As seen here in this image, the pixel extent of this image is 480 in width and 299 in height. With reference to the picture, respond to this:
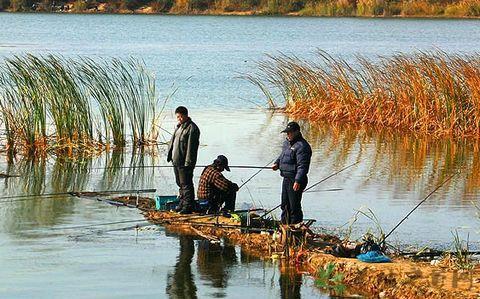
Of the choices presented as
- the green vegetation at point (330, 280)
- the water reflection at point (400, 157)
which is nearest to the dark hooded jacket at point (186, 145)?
the green vegetation at point (330, 280)

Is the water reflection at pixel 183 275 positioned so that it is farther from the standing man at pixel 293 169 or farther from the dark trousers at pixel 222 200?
the standing man at pixel 293 169

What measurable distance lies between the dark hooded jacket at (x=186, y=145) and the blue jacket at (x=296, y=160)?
5.86ft

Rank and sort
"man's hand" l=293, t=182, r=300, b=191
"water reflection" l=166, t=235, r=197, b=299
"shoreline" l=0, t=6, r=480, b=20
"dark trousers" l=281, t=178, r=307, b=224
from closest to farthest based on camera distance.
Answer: "water reflection" l=166, t=235, r=197, b=299
"man's hand" l=293, t=182, r=300, b=191
"dark trousers" l=281, t=178, r=307, b=224
"shoreline" l=0, t=6, r=480, b=20

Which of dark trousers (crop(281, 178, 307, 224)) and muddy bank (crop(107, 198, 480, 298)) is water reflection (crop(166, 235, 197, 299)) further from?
dark trousers (crop(281, 178, 307, 224))

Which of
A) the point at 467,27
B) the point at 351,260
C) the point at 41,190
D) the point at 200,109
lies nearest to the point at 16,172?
the point at 41,190

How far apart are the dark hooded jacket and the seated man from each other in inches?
11.1

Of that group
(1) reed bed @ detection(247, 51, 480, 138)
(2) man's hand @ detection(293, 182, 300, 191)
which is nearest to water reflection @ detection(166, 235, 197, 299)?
(2) man's hand @ detection(293, 182, 300, 191)

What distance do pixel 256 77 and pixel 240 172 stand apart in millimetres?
19649

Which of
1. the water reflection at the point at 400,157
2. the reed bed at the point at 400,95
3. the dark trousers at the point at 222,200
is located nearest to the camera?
the dark trousers at the point at 222,200

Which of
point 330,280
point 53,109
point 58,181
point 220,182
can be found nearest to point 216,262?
point 330,280

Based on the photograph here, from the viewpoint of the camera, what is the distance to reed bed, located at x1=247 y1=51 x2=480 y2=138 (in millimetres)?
25656

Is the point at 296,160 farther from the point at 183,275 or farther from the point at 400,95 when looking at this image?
the point at 400,95

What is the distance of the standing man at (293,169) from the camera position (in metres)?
14.4

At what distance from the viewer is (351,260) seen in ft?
43.4
